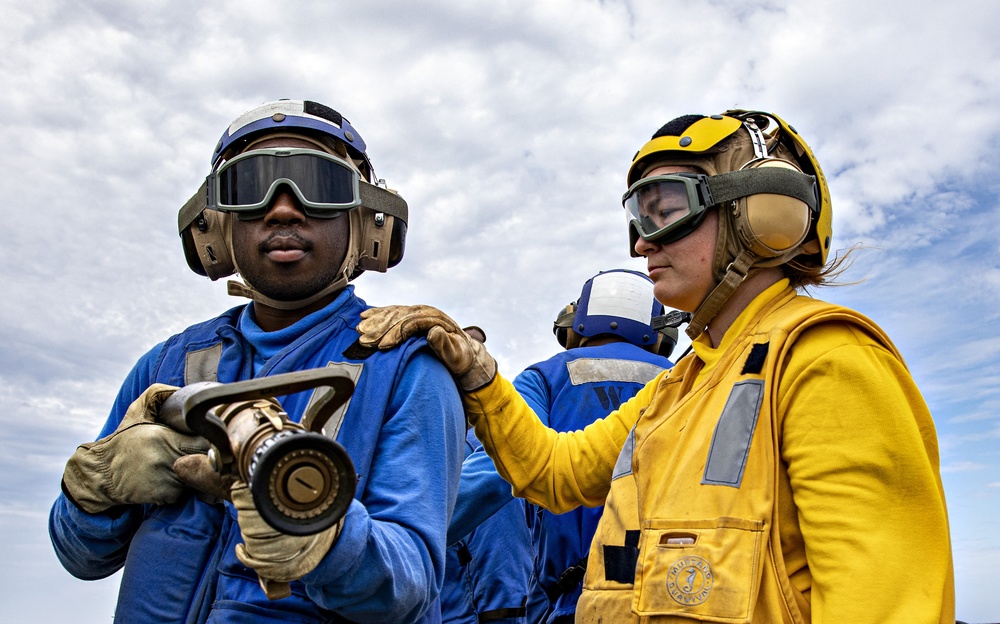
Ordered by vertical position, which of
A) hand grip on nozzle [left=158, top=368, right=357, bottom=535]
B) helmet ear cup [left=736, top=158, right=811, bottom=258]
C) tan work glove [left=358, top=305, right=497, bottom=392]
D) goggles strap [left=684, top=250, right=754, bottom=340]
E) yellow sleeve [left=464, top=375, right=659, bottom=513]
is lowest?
hand grip on nozzle [left=158, top=368, right=357, bottom=535]

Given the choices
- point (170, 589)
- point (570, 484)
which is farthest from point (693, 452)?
point (170, 589)

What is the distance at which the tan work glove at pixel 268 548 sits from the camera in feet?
6.79

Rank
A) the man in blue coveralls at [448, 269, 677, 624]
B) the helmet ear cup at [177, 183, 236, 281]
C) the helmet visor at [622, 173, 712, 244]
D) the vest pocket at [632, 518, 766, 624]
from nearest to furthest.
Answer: the vest pocket at [632, 518, 766, 624], the helmet visor at [622, 173, 712, 244], the helmet ear cup at [177, 183, 236, 281], the man in blue coveralls at [448, 269, 677, 624]

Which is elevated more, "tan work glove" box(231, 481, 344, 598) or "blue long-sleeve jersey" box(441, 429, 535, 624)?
"blue long-sleeve jersey" box(441, 429, 535, 624)

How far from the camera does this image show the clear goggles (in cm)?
307

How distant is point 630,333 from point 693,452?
319 cm

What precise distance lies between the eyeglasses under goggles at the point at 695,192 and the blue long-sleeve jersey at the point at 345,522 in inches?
35.2

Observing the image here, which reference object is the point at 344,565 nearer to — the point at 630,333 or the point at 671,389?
the point at 671,389

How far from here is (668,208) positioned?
3.12m

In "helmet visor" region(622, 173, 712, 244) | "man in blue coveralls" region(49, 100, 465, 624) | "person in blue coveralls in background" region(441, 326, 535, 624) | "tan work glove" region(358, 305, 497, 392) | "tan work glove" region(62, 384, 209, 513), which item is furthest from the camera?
"person in blue coveralls in background" region(441, 326, 535, 624)

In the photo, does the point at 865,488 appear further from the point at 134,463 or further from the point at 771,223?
the point at 134,463

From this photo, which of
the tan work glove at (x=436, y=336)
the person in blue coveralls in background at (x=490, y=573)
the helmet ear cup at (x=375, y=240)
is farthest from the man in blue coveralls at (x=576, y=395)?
the helmet ear cup at (x=375, y=240)

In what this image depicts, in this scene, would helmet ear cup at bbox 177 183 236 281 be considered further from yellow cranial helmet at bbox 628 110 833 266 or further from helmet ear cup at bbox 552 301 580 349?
helmet ear cup at bbox 552 301 580 349

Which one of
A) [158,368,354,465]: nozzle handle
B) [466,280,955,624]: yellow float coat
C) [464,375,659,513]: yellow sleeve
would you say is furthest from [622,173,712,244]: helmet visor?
[158,368,354,465]: nozzle handle
